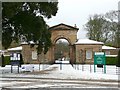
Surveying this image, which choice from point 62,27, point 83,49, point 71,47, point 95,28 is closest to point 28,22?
point 83,49

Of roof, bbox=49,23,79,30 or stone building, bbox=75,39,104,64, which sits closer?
stone building, bbox=75,39,104,64

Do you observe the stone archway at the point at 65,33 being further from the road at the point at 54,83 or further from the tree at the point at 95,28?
the road at the point at 54,83

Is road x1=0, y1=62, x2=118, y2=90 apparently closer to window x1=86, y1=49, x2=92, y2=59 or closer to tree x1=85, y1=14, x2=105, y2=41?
window x1=86, y1=49, x2=92, y2=59

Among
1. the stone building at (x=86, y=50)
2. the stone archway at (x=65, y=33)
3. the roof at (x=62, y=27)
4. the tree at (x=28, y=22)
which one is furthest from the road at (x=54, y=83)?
the roof at (x=62, y=27)

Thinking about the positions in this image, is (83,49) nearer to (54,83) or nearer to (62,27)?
(62,27)

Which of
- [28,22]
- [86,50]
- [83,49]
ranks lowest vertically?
[86,50]

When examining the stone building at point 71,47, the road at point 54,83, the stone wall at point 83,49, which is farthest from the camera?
the stone wall at point 83,49

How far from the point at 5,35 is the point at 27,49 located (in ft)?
126

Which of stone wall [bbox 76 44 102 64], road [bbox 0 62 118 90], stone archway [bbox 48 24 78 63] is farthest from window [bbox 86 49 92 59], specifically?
road [bbox 0 62 118 90]

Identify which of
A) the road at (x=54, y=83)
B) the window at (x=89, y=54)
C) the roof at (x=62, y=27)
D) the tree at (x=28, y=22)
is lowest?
the road at (x=54, y=83)

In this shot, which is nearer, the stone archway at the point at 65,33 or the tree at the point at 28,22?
the tree at the point at 28,22

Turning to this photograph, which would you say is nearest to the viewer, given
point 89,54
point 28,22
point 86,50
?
point 28,22

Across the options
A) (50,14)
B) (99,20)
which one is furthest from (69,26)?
(50,14)

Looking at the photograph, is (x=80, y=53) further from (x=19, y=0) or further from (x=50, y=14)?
(x=19, y=0)
